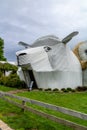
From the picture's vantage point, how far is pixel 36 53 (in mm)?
22047

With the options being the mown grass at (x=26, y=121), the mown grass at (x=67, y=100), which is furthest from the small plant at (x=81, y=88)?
the mown grass at (x=26, y=121)

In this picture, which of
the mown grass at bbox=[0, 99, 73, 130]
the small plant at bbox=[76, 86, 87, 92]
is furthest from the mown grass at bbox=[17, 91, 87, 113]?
the small plant at bbox=[76, 86, 87, 92]

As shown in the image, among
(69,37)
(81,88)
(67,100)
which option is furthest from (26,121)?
(81,88)

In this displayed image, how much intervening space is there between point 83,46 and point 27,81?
23.1 ft

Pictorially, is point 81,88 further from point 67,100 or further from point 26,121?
point 26,121

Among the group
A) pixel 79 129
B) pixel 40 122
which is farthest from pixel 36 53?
pixel 79 129

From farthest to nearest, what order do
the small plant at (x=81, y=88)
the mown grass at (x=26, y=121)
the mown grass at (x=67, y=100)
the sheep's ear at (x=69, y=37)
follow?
the small plant at (x=81, y=88), the sheep's ear at (x=69, y=37), the mown grass at (x=67, y=100), the mown grass at (x=26, y=121)

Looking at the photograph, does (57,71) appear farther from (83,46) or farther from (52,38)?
(83,46)

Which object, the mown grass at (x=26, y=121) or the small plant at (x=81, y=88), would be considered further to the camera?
the small plant at (x=81, y=88)

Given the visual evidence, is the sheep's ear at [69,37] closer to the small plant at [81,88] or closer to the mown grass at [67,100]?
the small plant at [81,88]

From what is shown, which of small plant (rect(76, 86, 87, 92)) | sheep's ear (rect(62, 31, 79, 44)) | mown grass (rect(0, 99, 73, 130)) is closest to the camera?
mown grass (rect(0, 99, 73, 130))

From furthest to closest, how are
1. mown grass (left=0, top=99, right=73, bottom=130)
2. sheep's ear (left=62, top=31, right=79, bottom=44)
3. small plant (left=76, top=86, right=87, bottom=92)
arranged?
small plant (left=76, top=86, right=87, bottom=92) < sheep's ear (left=62, top=31, right=79, bottom=44) < mown grass (left=0, top=99, right=73, bottom=130)

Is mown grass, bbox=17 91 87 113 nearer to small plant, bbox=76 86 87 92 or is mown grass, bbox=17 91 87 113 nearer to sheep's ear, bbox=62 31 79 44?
small plant, bbox=76 86 87 92

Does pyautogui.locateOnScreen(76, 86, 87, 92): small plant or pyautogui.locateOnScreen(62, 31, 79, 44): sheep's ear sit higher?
pyautogui.locateOnScreen(62, 31, 79, 44): sheep's ear
